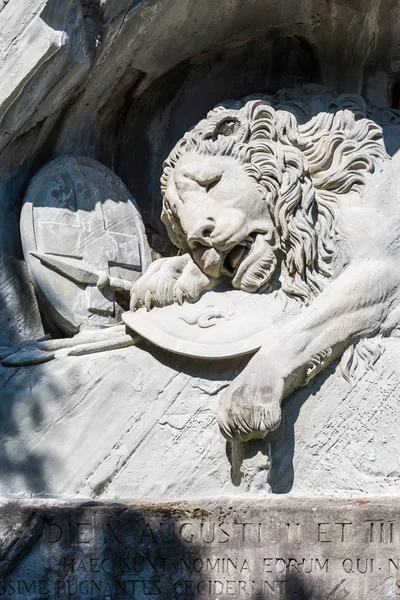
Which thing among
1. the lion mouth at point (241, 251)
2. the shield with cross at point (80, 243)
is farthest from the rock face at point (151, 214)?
the lion mouth at point (241, 251)

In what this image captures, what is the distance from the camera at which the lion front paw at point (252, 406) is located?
329 inches

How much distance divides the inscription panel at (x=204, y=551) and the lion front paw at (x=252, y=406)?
507 mm

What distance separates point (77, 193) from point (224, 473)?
1752 mm

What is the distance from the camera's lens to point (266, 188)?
892 cm

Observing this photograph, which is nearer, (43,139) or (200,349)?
(200,349)

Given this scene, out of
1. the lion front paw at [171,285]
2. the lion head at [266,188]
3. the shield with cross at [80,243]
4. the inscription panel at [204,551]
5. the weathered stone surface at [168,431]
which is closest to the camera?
the inscription panel at [204,551]

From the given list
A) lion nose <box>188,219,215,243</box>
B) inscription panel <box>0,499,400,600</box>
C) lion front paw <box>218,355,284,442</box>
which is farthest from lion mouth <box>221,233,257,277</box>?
inscription panel <box>0,499,400,600</box>

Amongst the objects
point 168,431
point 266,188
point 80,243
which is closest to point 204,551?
point 168,431

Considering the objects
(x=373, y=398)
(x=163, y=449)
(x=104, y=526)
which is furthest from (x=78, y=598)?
(x=373, y=398)

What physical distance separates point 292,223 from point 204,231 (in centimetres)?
43

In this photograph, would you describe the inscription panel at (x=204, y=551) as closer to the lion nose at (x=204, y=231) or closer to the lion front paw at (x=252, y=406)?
the lion front paw at (x=252, y=406)

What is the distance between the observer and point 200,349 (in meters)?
8.70

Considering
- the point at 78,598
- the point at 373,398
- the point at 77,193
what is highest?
the point at 77,193

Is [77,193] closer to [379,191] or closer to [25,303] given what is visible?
[25,303]
